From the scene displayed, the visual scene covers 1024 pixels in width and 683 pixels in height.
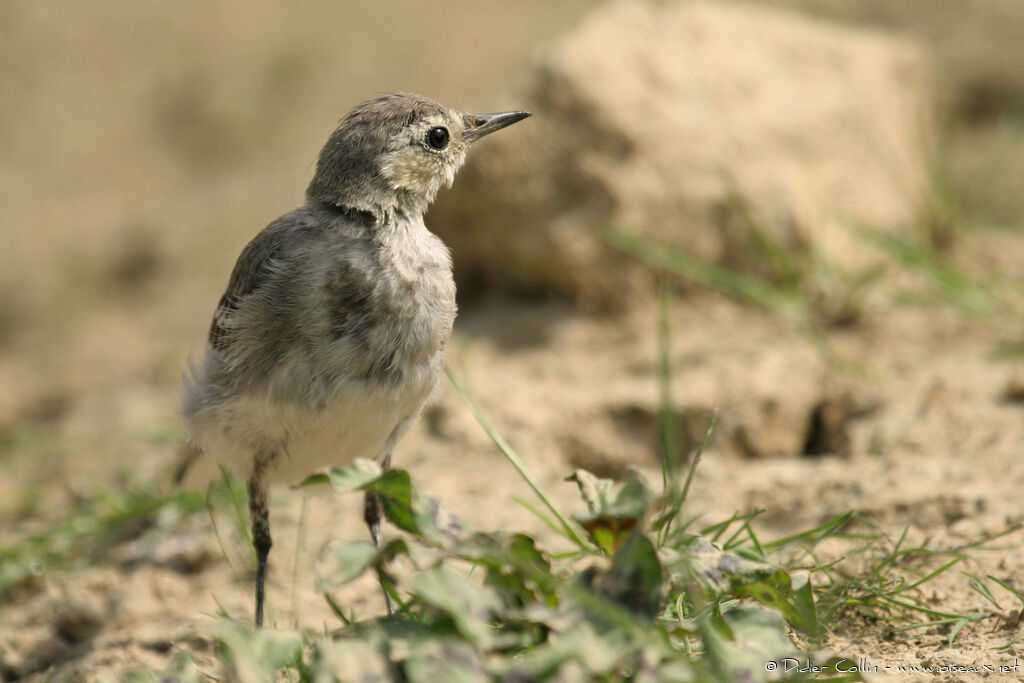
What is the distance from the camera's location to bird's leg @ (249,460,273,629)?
3.84 metres

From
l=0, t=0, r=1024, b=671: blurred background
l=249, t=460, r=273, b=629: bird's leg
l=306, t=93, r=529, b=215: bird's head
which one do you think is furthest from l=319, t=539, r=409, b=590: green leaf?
l=0, t=0, r=1024, b=671: blurred background

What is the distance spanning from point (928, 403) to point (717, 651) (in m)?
2.78

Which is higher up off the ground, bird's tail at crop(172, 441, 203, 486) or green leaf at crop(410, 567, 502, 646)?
green leaf at crop(410, 567, 502, 646)

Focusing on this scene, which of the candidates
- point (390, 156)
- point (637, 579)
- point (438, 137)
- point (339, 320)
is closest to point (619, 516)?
point (637, 579)

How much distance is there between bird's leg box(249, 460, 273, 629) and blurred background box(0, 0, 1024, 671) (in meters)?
0.87

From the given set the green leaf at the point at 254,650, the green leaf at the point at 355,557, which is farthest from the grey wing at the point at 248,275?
the green leaf at the point at 254,650

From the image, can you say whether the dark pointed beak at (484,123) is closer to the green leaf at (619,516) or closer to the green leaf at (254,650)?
the green leaf at (619,516)

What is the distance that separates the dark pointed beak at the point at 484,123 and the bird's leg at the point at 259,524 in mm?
1505

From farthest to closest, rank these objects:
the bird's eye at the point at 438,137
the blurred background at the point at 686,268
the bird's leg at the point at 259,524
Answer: the blurred background at the point at 686,268
the bird's eye at the point at 438,137
the bird's leg at the point at 259,524

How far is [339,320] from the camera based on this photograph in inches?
138

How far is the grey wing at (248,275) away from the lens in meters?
3.72

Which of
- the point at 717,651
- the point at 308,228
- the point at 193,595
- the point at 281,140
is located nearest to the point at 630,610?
the point at 717,651

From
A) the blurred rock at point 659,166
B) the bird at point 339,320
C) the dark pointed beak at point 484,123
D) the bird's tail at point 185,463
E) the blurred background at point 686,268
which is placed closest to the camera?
the bird at point 339,320

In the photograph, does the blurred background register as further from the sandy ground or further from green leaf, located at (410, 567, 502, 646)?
green leaf, located at (410, 567, 502, 646)
